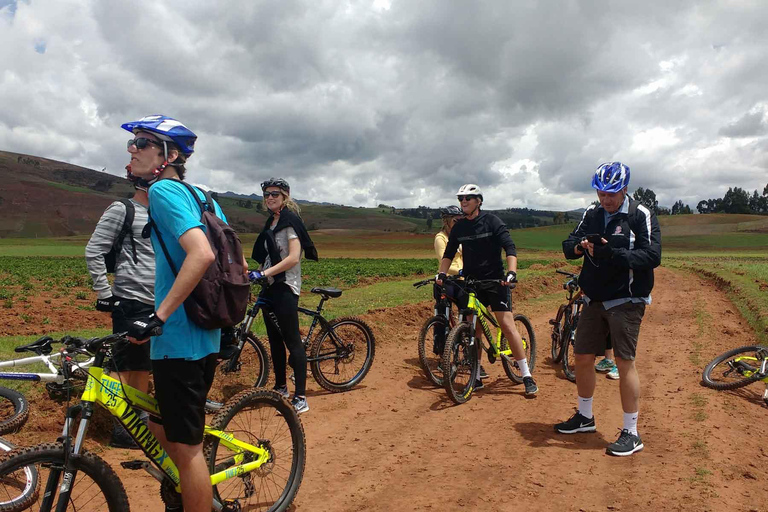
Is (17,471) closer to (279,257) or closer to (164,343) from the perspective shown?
(164,343)

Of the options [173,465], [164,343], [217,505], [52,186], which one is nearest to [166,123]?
[164,343]

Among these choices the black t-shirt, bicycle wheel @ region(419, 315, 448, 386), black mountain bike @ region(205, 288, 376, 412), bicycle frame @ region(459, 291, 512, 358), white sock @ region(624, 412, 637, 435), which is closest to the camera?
white sock @ region(624, 412, 637, 435)

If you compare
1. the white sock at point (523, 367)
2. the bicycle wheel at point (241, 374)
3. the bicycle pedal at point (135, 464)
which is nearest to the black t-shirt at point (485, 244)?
the white sock at point (523, 367)

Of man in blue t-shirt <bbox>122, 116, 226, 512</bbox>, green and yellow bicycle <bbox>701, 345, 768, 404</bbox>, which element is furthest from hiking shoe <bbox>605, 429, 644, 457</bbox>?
man in blue t-shirt <bbox>122, 116, 226, 512</bbox>

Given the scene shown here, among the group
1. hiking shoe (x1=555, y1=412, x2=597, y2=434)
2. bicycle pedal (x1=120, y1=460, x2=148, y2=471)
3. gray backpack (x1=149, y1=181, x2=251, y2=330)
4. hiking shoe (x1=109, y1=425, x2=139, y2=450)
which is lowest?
hiking shoe (x1=555, y1=412, x2=597, y2=434)

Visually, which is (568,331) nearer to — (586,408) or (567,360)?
(567,360)

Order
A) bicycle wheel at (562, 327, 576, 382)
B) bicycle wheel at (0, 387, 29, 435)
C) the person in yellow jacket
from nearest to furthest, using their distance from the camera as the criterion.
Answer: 1. bicycle wheel at (0, 387, 29, 435)
2. the person in yellow jacket
3. bicycle wheel at (562, 327, 576, 382)

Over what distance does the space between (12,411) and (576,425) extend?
5314 mm

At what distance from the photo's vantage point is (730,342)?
909 centimetres

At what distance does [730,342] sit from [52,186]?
152 meters

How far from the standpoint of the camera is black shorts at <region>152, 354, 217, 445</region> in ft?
7.86

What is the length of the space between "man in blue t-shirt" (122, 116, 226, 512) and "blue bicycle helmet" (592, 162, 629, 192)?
3373 mm

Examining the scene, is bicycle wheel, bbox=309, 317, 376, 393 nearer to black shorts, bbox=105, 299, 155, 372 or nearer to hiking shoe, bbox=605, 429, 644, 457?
black shorts, bbox=105, 299, 155, 372

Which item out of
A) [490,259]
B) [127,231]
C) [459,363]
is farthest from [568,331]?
[127,231]
